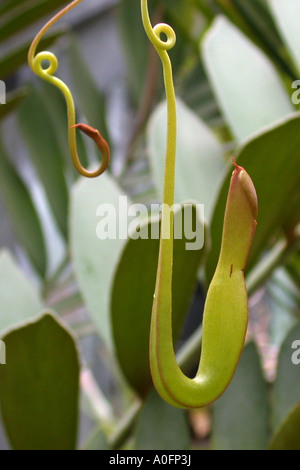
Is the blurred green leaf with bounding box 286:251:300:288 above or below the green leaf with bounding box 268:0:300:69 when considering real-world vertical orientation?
below

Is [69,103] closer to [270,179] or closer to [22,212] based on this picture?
[270,179]

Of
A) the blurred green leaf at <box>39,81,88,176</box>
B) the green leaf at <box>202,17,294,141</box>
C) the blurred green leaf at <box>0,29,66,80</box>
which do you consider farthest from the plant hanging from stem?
the blurred green leaf at <box>39,81,88,176</box>

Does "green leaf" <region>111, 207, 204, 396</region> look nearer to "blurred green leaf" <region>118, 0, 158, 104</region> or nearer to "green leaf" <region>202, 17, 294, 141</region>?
"green leaf" <region>202, 17, 294, 141</region>

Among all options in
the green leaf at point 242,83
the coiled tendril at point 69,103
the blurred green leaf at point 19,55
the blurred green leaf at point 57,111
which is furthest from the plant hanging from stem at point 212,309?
the blurred green leaf at point 57,111

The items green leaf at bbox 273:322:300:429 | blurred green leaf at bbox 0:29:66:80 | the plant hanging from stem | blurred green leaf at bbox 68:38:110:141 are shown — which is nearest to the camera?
the plant hanging from stem

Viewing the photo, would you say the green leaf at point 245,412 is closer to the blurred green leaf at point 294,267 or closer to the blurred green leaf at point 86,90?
the blurred green leaf at point 294,267
